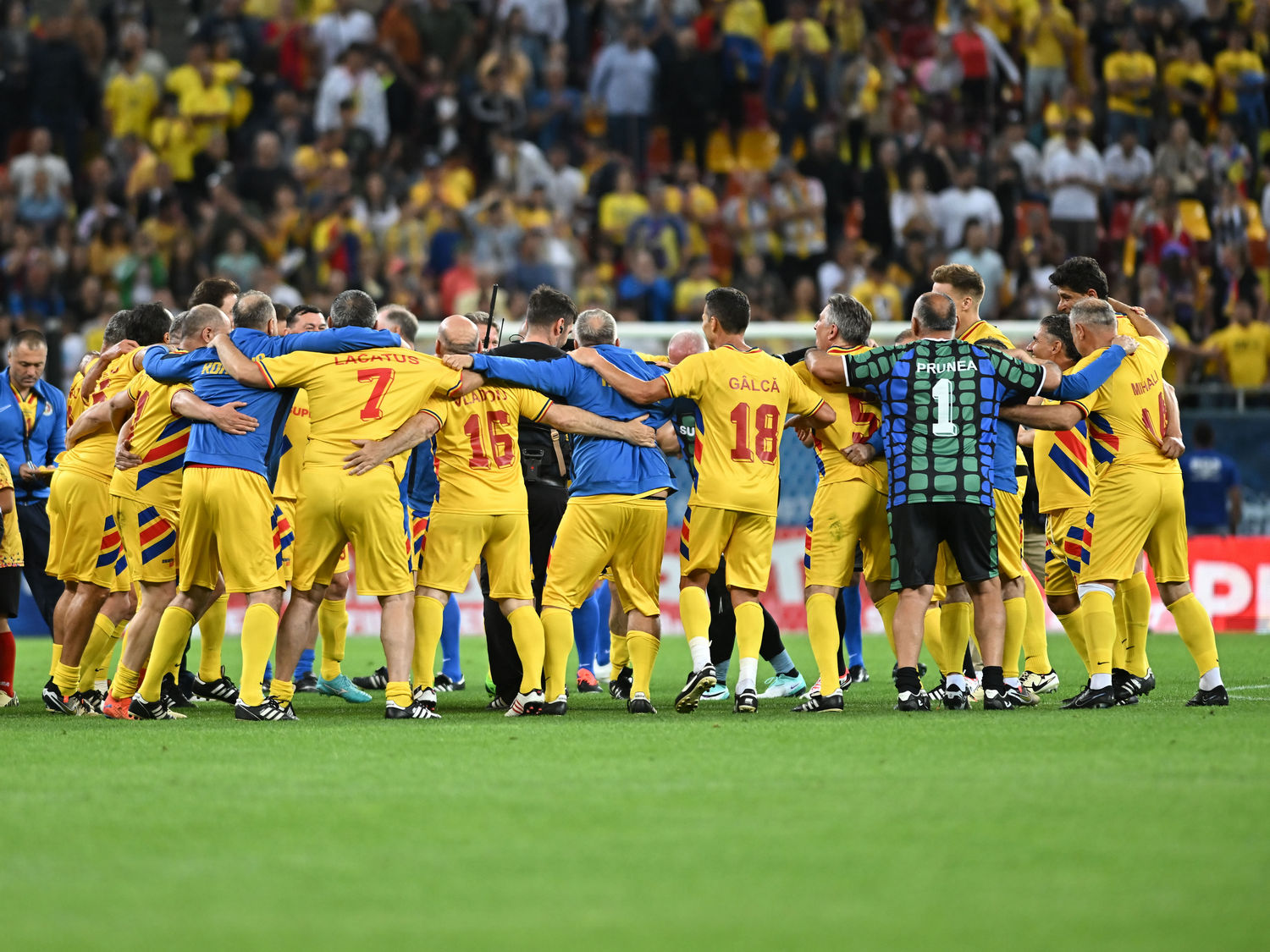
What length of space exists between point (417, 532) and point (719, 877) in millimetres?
6733

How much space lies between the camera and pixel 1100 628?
9531 mm

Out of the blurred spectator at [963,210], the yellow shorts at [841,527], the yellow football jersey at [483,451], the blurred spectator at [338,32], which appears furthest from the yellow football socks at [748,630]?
the blurred spectator at [338,32]

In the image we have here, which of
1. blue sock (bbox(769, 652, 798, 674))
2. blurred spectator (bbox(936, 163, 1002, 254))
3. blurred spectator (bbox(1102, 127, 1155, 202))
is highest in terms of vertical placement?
blurred spectator (bbox(1102, 127, 1155, 202))

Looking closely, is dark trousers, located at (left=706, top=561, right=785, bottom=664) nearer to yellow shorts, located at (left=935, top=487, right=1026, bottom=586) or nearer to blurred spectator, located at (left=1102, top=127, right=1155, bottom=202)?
yellow shorts, located at (left=935, top=487, right=1026, bottom=586)

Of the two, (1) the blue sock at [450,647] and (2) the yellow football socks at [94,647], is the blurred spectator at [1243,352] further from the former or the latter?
(2) the yellow football socks at [94,647]

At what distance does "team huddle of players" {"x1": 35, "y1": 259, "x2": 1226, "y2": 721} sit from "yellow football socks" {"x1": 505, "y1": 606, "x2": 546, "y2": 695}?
0.05 feet

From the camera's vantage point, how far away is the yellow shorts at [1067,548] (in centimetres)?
1011

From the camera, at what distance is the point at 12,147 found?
2206cm

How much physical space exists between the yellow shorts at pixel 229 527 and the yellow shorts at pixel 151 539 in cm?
47

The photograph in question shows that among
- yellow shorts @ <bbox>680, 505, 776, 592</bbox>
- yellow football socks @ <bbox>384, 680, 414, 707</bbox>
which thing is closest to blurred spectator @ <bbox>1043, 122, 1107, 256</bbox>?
yellow shorts @ <bbox>680, 505, 776, 592</bbox>

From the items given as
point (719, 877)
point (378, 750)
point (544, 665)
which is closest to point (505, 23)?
point (544, 665)

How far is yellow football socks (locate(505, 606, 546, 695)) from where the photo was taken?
31.3ft

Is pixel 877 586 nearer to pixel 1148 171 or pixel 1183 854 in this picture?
pixel 1183 854

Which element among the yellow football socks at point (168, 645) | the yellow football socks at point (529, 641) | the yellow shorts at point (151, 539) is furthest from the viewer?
the yellow shorts at point (151, 539)
